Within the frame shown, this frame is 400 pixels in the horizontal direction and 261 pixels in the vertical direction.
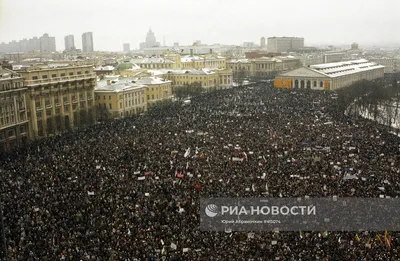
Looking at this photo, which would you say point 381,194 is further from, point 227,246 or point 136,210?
point 136,210

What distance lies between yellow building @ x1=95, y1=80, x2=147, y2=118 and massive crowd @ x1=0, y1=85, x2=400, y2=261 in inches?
465

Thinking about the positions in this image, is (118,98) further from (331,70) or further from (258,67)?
(258,67)

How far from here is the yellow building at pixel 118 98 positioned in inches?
2351

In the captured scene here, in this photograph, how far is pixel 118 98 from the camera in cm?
6000

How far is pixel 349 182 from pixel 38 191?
16854mm

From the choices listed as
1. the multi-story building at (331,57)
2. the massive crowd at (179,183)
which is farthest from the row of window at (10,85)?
the multi-story building at (331,57)

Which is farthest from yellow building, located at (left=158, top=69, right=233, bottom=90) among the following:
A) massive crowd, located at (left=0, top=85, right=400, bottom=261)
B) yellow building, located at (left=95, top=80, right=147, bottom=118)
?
massive crowd, located at (left=0, top=85, right=400, bottom=261)

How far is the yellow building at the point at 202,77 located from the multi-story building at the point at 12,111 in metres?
47.6

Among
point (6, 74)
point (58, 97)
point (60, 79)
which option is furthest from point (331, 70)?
point (6, 74)

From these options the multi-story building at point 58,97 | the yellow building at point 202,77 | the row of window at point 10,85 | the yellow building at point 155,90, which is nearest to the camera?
the row of window at point 10,85

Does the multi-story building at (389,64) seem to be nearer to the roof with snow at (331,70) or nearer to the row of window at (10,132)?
the roof with snow at (331,70)

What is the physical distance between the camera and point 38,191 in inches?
982

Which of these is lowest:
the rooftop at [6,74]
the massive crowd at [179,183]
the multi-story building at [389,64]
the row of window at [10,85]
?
the massive crowd at [179,183]

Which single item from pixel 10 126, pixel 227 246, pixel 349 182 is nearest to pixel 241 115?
pixel 10 126
